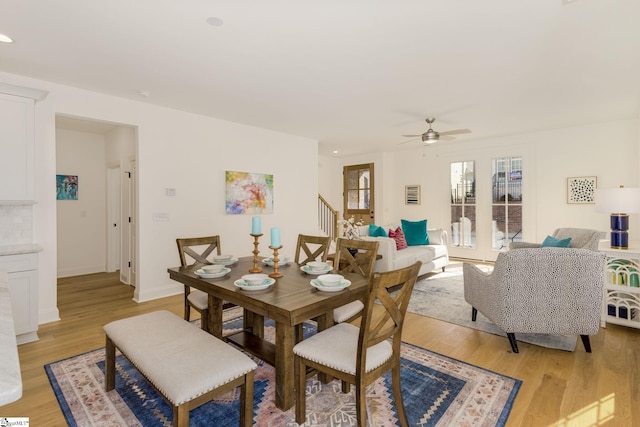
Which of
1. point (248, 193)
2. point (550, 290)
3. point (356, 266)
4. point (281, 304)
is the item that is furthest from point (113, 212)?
point (550, 290)

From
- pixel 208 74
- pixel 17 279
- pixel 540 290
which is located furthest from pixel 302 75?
pixel 17 279

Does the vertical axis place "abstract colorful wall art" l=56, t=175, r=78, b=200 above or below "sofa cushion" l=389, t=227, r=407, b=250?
above

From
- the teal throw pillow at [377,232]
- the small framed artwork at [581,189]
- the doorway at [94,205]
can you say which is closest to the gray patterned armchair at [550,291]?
the teal throw pillow at [377,232]

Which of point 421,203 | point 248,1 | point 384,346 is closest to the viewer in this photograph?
point 384,346

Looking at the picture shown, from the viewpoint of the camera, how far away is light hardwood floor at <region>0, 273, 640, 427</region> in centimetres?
195

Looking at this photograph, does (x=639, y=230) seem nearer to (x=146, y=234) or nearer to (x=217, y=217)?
(x=217, y=217)

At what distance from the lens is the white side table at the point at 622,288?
3164 millimetres

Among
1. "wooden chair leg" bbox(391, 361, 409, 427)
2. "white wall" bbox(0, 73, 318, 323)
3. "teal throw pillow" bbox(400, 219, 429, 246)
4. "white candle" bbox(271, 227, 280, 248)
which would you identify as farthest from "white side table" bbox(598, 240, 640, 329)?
"white wall" bbox(0, 73, 318, 323)

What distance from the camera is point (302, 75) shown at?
3.29 meters

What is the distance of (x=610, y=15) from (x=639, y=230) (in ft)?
14.0

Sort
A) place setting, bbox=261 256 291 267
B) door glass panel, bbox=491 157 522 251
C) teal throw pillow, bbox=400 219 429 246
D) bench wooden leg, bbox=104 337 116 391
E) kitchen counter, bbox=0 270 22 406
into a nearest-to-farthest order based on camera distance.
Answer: kitchen counter, bbox=0 270 22 406 < bench wooden leg, bbox=104 337 116 391 < place setting, bbox=261 256 291 267 < teal throw pillow, bbox=400 219 429 246 < door glass panel, bbox=491 157 522 251

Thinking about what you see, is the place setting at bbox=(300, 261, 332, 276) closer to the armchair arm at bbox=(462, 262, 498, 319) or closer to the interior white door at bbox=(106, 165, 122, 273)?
the armchair arm at bbox=(462, 262, 498, 319)

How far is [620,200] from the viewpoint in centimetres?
331

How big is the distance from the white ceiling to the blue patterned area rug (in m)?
2.61
